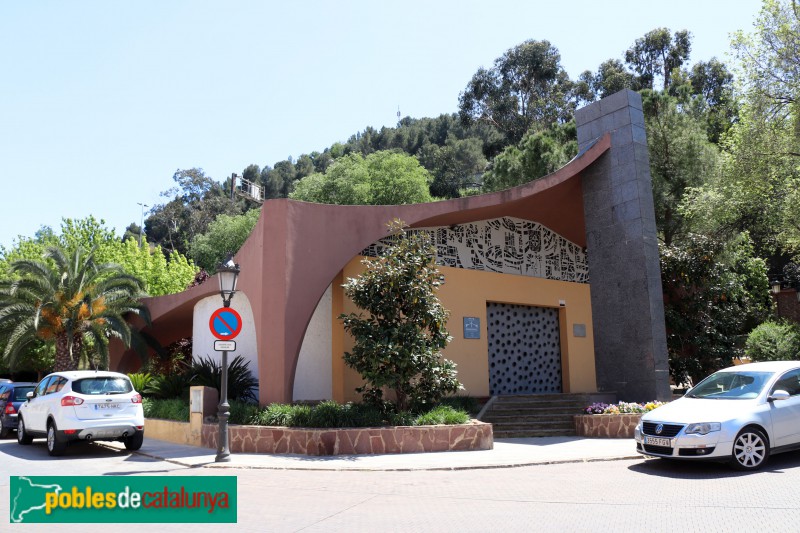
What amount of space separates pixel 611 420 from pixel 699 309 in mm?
6558

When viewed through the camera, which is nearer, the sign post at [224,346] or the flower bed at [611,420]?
the sign post at [224,346]

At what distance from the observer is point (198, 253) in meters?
49.4

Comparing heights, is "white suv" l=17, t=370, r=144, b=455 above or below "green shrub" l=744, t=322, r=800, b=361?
below

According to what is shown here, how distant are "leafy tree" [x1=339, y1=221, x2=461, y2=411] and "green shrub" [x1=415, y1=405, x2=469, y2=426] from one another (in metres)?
0.39

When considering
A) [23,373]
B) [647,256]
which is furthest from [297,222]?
[23,373]

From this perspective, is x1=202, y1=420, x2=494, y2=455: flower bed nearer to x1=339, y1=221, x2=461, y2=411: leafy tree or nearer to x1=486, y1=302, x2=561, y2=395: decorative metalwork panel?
x1=339, y1=221, x2=461, y2=411: leafy tree

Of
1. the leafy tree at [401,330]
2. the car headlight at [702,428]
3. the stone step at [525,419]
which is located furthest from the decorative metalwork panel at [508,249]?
the car headlight at [702,428]

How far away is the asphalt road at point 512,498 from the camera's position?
237 inches

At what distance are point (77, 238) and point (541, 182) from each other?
88.2ft

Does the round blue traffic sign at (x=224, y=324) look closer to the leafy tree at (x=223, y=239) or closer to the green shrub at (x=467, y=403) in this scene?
the green shrub at (x=467, y=403)

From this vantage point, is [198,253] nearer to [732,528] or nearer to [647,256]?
[647,256]

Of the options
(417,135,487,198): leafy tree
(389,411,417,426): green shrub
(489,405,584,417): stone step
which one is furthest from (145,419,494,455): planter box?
(417,135,487,198): leafy tree

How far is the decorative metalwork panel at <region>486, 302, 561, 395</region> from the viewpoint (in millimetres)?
17344

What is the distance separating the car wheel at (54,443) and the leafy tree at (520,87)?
3554 cm
